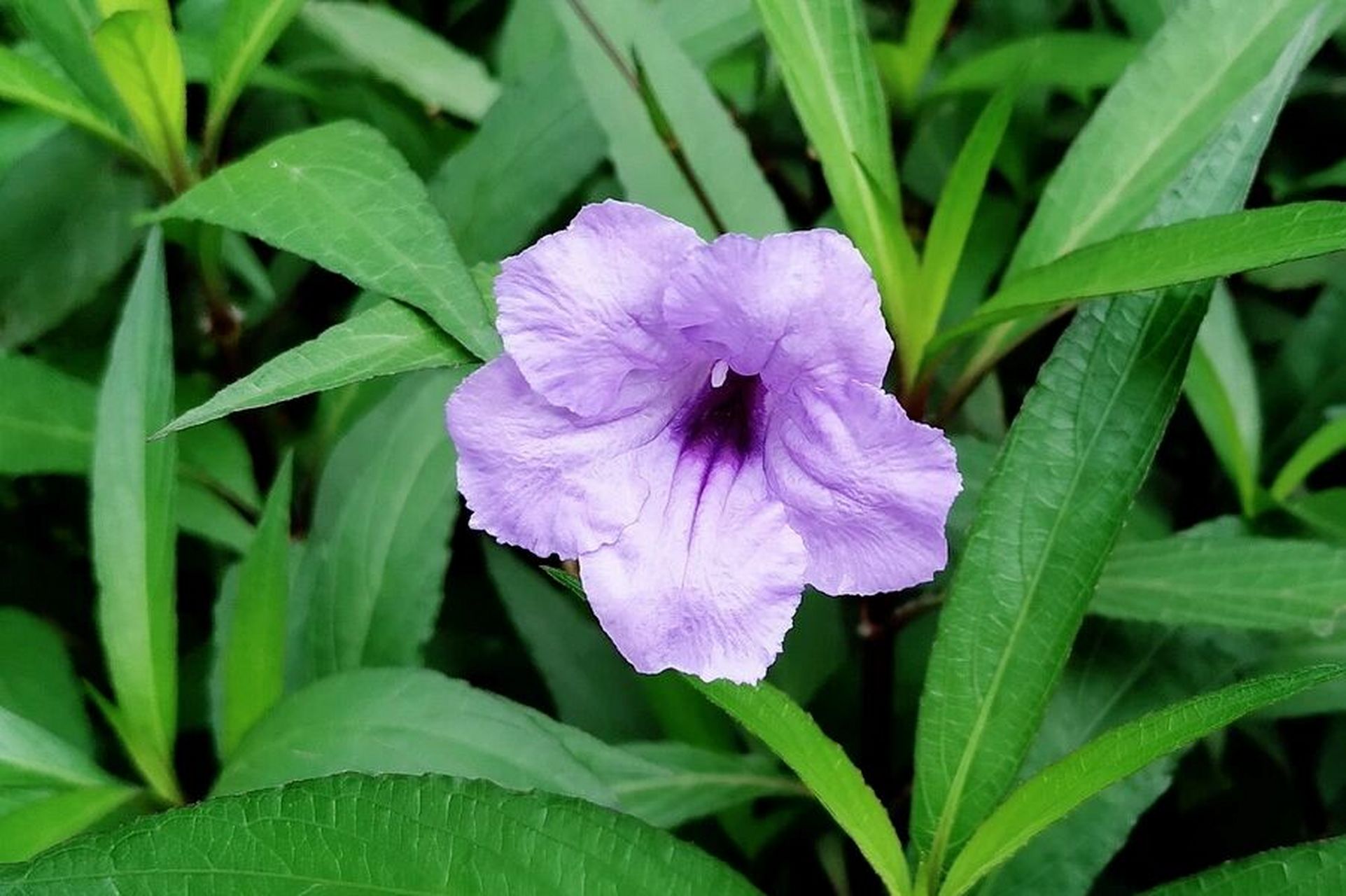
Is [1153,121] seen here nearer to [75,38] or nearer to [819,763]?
[819,763]

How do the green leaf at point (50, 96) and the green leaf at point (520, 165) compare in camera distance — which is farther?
the green leaf at point (520, 165)

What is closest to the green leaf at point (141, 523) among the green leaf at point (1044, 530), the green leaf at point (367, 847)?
the green leaf at point (367, 847)

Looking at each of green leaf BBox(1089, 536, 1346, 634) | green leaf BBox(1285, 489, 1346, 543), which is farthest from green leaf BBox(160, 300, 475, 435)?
green leaf BBox(1285, 489, 1346, 543)

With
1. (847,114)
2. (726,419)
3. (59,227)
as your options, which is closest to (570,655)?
(726,419)

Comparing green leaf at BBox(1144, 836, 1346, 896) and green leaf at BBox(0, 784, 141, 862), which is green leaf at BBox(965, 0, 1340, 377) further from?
green leaf at BBox(0, 784, 141, 862)

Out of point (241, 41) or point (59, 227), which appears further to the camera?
point (59, 227)

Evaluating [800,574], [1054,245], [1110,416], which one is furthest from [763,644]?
[1054,245]

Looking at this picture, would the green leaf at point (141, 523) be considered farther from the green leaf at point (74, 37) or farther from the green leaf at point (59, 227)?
the green leaf at point (59, 227)
